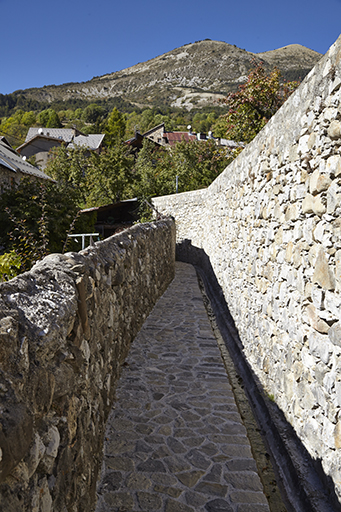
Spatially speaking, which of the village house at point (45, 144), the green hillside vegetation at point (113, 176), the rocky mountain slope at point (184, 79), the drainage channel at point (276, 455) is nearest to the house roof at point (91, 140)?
the village house at point (45, 144)

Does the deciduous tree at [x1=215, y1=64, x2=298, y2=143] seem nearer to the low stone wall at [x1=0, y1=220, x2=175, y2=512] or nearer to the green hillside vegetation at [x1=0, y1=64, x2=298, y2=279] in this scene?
the green hillside vegetation at [x1=0, y1=64, x2=298, y2=279]

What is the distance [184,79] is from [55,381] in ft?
639

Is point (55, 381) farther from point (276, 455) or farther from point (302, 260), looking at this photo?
point (276, 455)

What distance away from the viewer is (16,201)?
47.3 feet

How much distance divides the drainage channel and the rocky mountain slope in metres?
156

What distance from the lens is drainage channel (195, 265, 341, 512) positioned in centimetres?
282

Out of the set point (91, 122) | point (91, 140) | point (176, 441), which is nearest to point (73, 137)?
point (91, 140)

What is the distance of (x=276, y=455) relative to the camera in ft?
11.6

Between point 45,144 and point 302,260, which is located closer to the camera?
point 302,260

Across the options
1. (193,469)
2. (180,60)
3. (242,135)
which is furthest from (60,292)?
(180,60)

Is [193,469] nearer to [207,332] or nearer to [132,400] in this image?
[132,400]

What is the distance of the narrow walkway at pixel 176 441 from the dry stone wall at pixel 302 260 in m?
0.60

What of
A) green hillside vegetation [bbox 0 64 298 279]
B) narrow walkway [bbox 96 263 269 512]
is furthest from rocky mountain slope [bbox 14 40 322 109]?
narrow walkway [bbox 96 263 269 512]

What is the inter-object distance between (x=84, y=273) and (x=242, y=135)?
14128 mm
